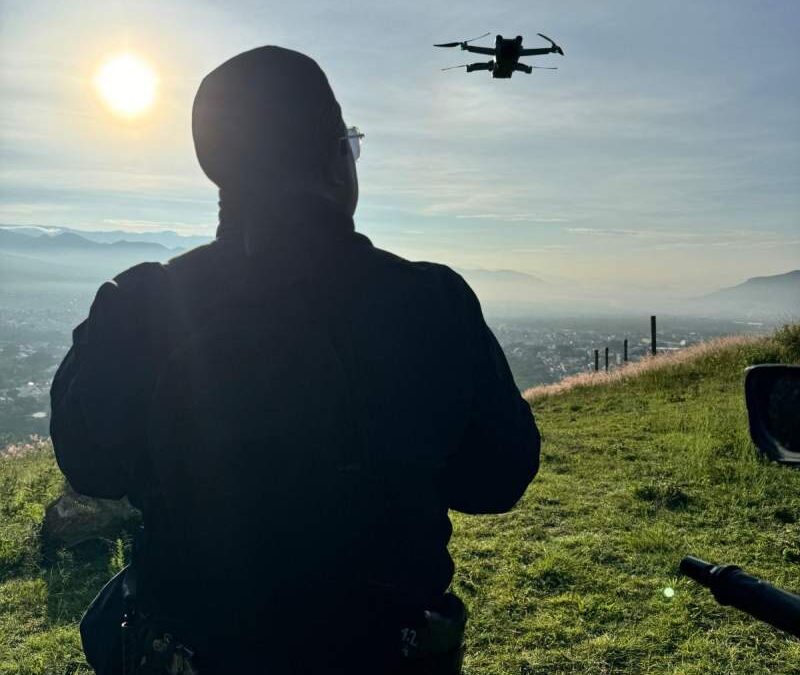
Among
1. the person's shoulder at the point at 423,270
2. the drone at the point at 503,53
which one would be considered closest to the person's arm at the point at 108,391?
the person's shoulder at the point at 423,270

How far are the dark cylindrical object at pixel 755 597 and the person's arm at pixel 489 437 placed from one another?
69 cm

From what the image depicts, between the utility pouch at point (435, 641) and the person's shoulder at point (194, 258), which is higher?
the person's shoulder at point (194, 258)

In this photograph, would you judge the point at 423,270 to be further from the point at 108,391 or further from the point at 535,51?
the point at 535,51

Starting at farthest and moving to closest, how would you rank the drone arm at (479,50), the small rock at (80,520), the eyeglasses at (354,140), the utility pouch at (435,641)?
the drone arm at (479,50), the small rock at (80,520), the eyeglasses at (354,140), the utility pouch at (435,641)

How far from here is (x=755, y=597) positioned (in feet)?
3.59

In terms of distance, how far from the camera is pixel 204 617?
1.63m

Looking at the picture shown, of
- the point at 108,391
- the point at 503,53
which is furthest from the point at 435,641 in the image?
the point at 503,53

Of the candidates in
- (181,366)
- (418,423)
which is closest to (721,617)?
(418,423)

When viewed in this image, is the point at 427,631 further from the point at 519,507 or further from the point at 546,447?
the point at 546,447

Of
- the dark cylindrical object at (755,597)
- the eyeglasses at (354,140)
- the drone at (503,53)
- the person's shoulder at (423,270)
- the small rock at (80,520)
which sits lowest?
the small rock at (80,520)

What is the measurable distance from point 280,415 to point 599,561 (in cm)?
500

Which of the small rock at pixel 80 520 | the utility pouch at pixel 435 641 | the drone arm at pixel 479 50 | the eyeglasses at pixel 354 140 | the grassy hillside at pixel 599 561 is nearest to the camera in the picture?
the utility pouch at pixel 435 641

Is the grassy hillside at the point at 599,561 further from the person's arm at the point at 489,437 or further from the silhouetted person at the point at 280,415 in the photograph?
the silhouetted person at the point at 280,415

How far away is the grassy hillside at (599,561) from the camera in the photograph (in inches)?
174
